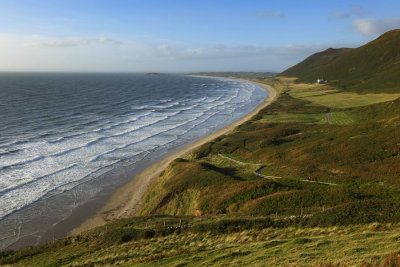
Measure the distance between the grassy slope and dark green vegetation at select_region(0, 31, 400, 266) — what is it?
94 millimetres

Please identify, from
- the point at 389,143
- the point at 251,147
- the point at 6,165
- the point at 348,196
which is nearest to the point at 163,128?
the point at 251,147

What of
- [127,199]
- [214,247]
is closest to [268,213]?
[214,247]

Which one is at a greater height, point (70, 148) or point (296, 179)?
point (296, 179)

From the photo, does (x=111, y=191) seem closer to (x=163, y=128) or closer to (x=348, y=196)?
(x=348, y=196)

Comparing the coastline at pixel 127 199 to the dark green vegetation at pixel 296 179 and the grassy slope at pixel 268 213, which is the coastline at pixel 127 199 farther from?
the grassy slope at pixel 268 213

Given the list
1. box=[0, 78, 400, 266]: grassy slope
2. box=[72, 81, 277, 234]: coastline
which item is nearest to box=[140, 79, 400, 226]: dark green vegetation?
box=[0, 78, 400, 266]: grassy slope

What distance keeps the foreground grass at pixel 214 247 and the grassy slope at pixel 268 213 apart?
78 mm

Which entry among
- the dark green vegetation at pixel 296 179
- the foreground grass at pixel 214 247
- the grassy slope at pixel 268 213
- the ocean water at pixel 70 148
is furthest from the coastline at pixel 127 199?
the foreground grass at pixel 214 247

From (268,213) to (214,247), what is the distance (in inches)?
353

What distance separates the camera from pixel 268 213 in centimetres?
2997

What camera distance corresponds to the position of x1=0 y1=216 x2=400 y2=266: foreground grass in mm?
17562

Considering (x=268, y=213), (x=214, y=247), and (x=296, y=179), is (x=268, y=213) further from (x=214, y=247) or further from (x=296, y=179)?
(x=296, y=179)

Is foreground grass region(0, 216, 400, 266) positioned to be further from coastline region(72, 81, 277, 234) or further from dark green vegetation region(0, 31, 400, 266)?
coastline region(72, 81, 277, 234)

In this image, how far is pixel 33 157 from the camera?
5978cm
